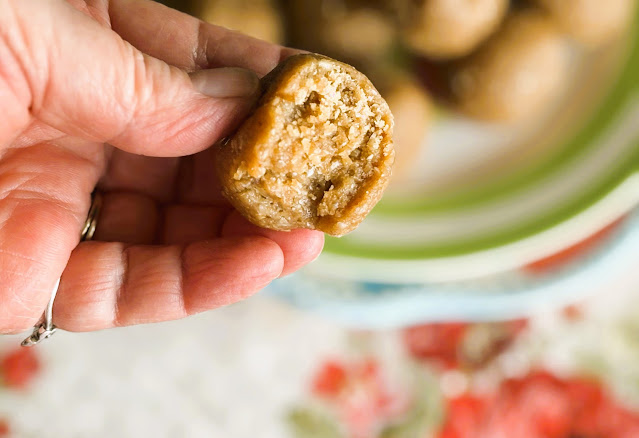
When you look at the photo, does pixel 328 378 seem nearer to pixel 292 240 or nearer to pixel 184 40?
pixel 292 240

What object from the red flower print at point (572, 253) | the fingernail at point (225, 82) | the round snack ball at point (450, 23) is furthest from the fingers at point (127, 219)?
the red flower print at point (572, 253)

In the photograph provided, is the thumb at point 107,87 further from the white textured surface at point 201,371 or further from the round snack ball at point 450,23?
the white textured surface at point 201,371

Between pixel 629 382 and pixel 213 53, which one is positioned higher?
pixel 213 53

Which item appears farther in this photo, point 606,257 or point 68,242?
point 606,257

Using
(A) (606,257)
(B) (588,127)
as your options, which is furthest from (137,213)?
(B) (588,127)

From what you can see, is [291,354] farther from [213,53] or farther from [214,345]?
[213,53]

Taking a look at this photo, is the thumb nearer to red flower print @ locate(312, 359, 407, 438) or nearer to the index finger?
the index finger

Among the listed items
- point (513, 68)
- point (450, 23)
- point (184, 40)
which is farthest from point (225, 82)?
point (513, 68)
